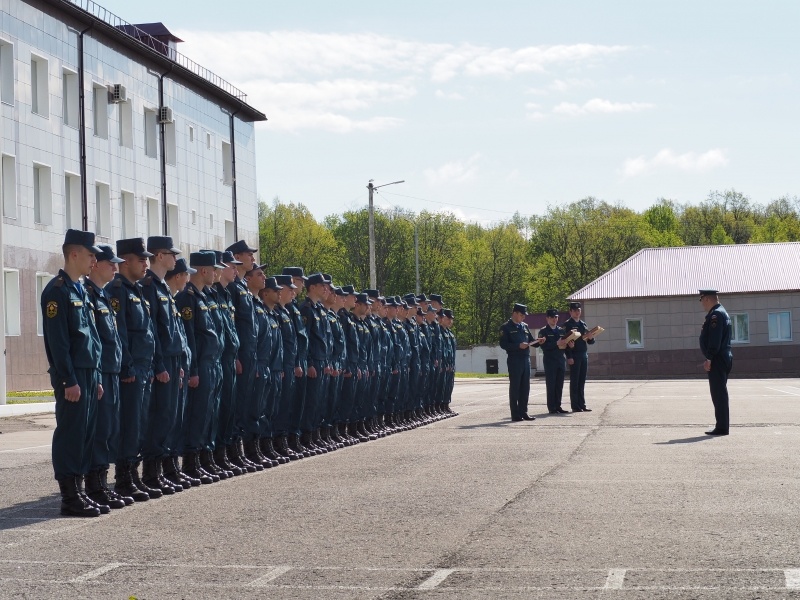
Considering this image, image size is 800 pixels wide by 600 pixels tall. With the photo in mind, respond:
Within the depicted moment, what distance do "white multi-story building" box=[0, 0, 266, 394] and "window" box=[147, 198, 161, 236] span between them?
4cm

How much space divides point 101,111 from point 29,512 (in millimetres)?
29288

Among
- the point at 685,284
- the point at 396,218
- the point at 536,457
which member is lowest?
the point at 536,457

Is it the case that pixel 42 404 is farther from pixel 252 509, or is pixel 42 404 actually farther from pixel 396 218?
pixel 396 218

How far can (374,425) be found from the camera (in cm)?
1759

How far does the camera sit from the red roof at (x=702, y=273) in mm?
54594

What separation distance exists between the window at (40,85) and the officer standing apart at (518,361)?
1765 cm

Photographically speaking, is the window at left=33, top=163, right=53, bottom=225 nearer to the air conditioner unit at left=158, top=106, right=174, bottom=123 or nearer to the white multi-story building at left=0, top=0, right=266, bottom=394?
the white multi-story building at left=0, top=0, right=266, bottom=394

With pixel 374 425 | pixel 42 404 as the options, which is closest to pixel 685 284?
pixel 42 404

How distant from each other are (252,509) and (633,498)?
9.43 feet

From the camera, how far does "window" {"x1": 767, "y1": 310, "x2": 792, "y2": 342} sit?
5344cm

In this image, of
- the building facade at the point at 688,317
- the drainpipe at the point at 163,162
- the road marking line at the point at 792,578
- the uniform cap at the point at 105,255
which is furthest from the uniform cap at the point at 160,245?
the building facade at the point at 688,317

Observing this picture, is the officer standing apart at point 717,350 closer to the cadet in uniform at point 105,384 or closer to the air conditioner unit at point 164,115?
the cadet in uniform at point 105,384

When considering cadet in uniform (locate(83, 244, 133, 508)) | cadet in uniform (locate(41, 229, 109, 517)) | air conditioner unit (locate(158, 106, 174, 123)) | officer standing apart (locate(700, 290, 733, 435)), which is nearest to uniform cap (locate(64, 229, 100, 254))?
cadet in uniform (locate(41, 229, 109, 517))

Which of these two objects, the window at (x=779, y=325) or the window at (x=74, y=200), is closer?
the window at (x=74, y=200)
